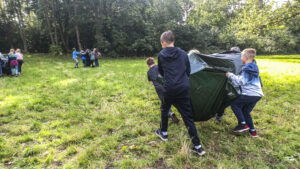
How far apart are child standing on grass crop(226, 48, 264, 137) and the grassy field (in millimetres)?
405

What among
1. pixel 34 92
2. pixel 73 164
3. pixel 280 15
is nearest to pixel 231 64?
pixel 73 164

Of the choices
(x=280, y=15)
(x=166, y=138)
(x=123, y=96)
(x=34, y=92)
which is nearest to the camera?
(x=166, y=138)

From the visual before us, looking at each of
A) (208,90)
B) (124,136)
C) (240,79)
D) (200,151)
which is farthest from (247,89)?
(124,136)

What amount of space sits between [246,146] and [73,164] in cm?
342

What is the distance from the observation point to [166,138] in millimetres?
3988

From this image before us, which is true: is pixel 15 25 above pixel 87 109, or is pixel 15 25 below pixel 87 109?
above

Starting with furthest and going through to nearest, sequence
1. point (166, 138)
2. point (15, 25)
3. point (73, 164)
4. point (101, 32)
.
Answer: point (15, 25), point (101, 32), point (166, 138), point (73, 164)

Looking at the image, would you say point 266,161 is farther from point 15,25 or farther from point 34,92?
point 15,25

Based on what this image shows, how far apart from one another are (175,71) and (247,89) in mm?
1845

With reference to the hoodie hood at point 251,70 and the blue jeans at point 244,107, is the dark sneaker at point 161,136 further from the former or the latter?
the hoodie hood at point 251,70

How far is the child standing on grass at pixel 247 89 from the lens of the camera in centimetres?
374

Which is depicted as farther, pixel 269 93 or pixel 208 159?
pixel 269 93

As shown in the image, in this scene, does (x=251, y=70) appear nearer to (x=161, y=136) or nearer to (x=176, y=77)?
(x=176, y=77)

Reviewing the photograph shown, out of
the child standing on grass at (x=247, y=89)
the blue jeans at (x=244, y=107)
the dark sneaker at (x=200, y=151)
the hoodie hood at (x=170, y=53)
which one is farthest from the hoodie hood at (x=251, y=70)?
the dark sneaker at (x=200, y=151)
